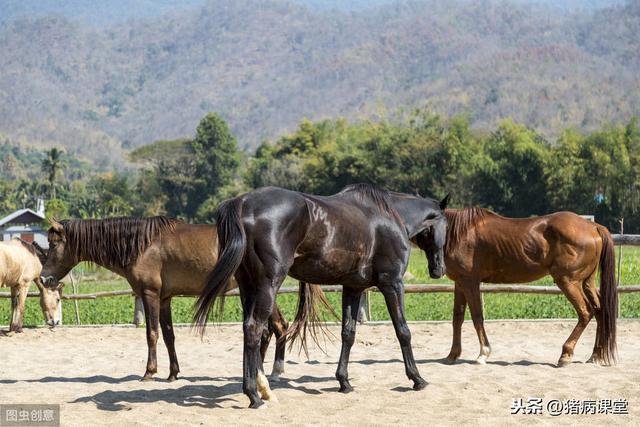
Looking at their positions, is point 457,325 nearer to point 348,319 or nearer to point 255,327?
point 348,319

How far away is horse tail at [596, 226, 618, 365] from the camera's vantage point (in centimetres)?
875

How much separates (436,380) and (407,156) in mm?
48369

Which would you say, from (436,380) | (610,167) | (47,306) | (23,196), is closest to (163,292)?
(436,380)

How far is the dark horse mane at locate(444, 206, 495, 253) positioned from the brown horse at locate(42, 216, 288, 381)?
80.0 inches

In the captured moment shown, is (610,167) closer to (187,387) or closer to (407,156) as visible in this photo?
(407,156)

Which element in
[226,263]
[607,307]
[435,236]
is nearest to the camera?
[226,263]

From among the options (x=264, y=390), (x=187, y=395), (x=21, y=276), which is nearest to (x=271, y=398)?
(x=264, y=390)

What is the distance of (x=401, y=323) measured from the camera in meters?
7.50

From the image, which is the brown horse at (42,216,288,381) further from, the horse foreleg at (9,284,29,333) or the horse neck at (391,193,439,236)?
the horse foreleg at (9,284,29,333)

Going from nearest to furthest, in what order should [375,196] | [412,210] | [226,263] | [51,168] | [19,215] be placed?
1. [226,263]
2. [375,196]
3. [412,210]
4. [19,215]
5. [51,168]

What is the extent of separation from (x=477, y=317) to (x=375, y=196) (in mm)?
2258

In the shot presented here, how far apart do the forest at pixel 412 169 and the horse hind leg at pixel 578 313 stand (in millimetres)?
29210

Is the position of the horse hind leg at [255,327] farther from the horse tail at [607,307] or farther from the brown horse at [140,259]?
the horse tail at [607,307]

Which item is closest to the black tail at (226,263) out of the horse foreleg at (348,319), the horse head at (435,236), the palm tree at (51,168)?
the horse foreleg at (348,319)
